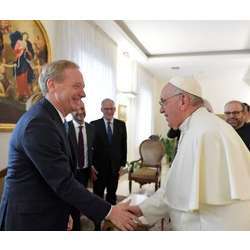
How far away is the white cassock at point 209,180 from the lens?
58.1 inches

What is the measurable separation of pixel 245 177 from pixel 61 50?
10.8 feet

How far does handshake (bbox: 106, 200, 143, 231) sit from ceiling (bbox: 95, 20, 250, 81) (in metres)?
4.17

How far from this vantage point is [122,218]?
1525mm

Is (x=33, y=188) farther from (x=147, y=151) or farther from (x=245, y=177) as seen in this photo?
(x=147, y=151)

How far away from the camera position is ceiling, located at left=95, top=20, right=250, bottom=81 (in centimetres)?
570

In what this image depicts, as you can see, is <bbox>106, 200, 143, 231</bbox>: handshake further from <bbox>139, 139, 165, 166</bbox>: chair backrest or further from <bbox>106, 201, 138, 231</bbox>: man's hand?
<bbox>139, 139, 165, 166</bbox>: chair backrest

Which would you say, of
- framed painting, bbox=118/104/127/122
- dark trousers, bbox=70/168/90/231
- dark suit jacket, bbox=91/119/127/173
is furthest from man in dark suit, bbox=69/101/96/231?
framed painting, bbox=118/104/127/122

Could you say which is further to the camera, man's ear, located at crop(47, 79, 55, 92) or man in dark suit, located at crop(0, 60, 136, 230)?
man's ear, located at crop(47, 79, 55, 92)

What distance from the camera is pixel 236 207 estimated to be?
150 cm

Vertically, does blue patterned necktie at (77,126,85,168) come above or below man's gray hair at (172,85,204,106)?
below

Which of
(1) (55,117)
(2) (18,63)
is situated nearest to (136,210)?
(1) (55,117)

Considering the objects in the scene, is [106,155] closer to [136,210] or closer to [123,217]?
[136,210]

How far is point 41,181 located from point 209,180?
82 cm
